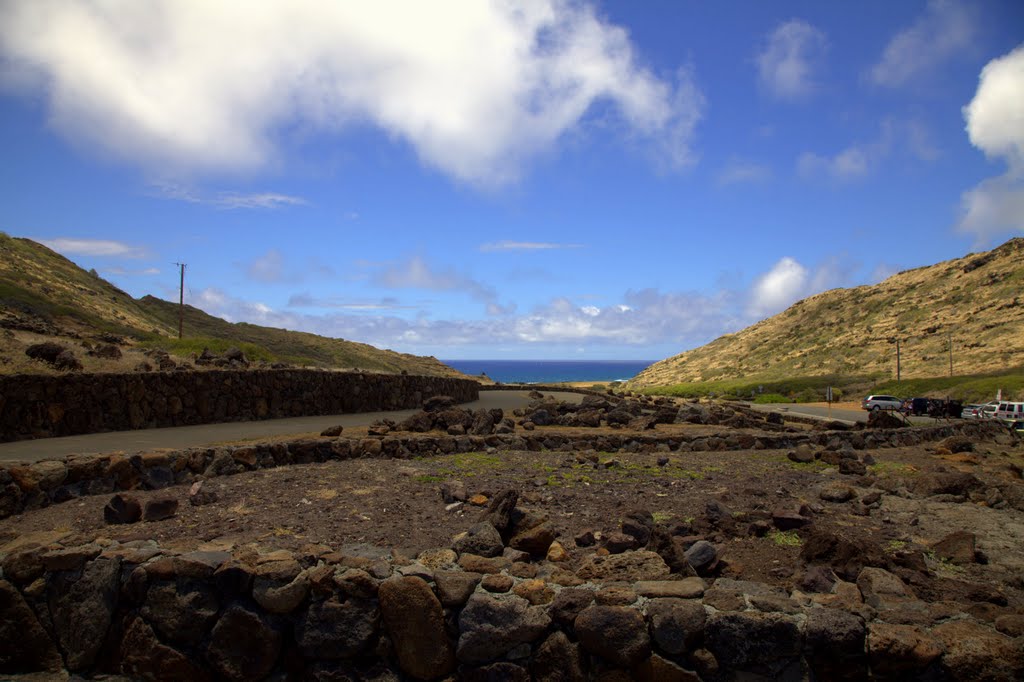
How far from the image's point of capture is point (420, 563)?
17.7 ft

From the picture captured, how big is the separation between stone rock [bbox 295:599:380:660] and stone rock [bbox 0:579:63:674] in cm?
228

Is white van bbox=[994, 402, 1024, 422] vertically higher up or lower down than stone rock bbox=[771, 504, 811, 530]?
higher up

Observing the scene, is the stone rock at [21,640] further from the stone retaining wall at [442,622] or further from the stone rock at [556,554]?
the stone rock at [556,554]

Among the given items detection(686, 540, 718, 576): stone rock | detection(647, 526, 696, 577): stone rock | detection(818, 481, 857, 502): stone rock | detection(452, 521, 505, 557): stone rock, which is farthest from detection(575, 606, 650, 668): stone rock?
detection(818, 481, 857, 502): stone rock

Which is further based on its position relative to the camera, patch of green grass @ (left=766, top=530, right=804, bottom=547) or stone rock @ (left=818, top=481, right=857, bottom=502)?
stone rock @ (left=818, top=481, right=857, bottom=502)

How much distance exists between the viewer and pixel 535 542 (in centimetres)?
690

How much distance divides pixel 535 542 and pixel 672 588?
219cm

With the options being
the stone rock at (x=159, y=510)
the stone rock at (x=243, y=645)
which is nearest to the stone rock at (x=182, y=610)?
the stone rock at (x=243, y=645)

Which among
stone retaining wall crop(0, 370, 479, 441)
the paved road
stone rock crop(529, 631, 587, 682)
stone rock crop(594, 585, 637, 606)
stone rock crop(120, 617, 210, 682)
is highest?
stone retaining wall crop(0, 370, 479, 441)

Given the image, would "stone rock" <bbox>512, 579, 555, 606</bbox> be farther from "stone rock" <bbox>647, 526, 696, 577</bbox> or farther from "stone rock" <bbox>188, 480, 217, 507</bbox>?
"stone rock" <bbox>188, 480, 217, 507</bbox>

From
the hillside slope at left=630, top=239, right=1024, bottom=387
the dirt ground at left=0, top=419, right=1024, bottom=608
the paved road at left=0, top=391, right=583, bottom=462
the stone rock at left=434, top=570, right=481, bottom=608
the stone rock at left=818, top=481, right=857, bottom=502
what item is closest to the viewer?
the stone rock at left=434, top=570, right=481, bottom=608

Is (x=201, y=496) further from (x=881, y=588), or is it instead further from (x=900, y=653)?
(x=900, y=653)

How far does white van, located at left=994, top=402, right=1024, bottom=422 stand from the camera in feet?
97.1

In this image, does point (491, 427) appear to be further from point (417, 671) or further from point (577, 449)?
point (417, 671)
